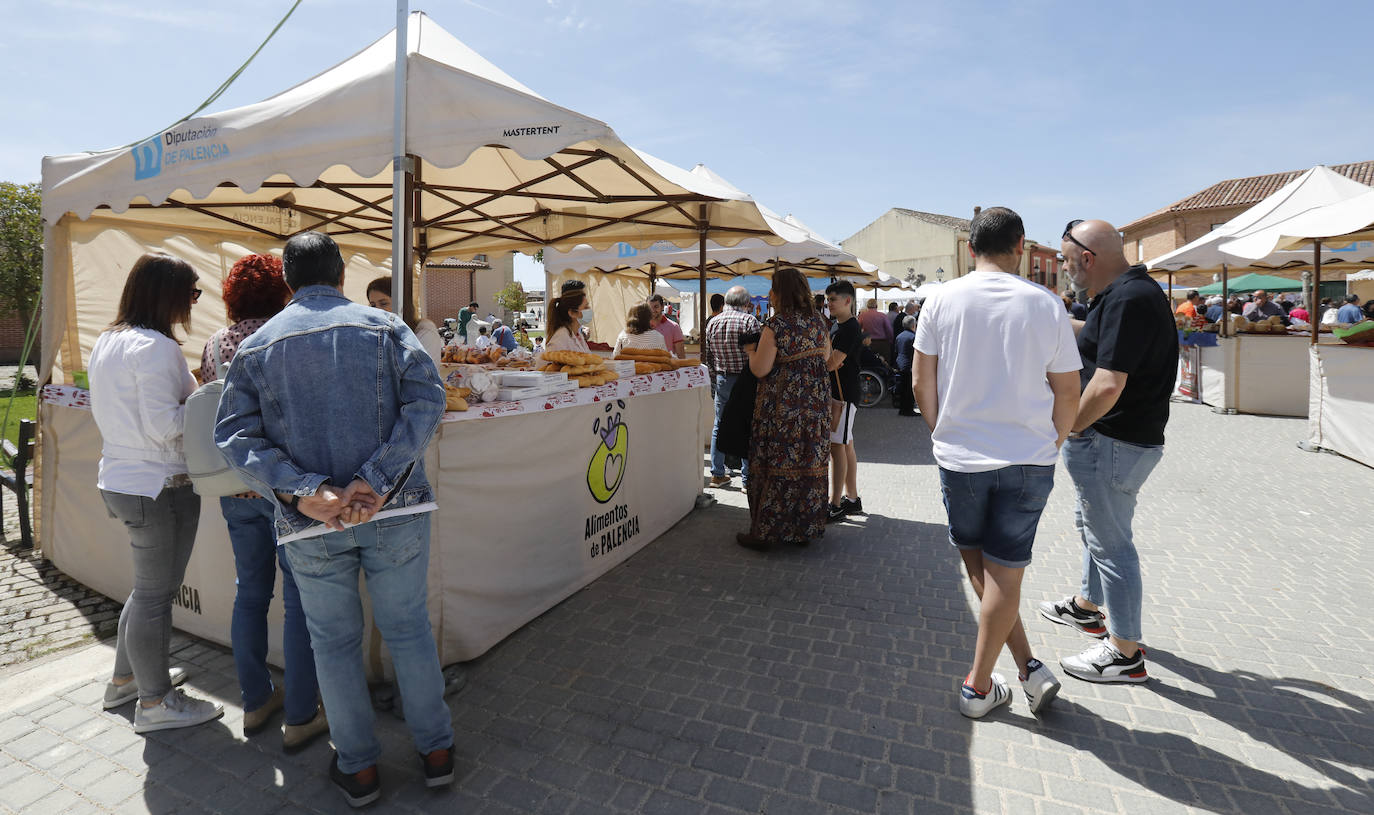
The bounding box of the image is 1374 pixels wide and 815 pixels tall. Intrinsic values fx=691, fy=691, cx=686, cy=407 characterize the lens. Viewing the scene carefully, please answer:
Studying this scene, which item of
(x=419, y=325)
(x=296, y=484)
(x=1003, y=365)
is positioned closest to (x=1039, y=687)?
(x=1003, y=365)

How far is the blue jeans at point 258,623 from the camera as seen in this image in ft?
8.67

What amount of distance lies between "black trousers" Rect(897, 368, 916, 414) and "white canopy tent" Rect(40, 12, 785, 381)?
6310 millimetres

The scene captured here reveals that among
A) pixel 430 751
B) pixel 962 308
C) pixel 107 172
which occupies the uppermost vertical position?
pixel 107 172

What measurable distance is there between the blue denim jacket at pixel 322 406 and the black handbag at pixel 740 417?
2.97 meters

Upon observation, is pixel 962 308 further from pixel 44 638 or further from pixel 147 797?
pixel 44 638

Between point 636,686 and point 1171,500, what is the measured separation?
17.7ft

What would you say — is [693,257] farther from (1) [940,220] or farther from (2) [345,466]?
(1) [940,220]

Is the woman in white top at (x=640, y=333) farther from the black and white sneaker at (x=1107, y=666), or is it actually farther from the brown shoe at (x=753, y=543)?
the black and white sneaker at (x=1107, y=666)

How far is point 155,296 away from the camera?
9.04 feet

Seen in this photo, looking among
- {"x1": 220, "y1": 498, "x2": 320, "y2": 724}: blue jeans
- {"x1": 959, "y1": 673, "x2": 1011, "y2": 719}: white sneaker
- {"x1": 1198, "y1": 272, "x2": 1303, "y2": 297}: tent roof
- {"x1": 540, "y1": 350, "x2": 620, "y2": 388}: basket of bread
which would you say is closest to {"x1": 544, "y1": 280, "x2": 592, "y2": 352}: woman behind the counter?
{"x1": 540, "y1": 350, "x2": 620, "y2": 388}: basket of bread

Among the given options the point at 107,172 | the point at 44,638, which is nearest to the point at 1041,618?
the point at 44,638

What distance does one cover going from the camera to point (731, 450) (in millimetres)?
5020

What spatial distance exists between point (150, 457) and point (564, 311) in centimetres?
353

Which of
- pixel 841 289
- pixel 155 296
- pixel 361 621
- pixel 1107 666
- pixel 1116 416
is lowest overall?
pixel 1107 666
